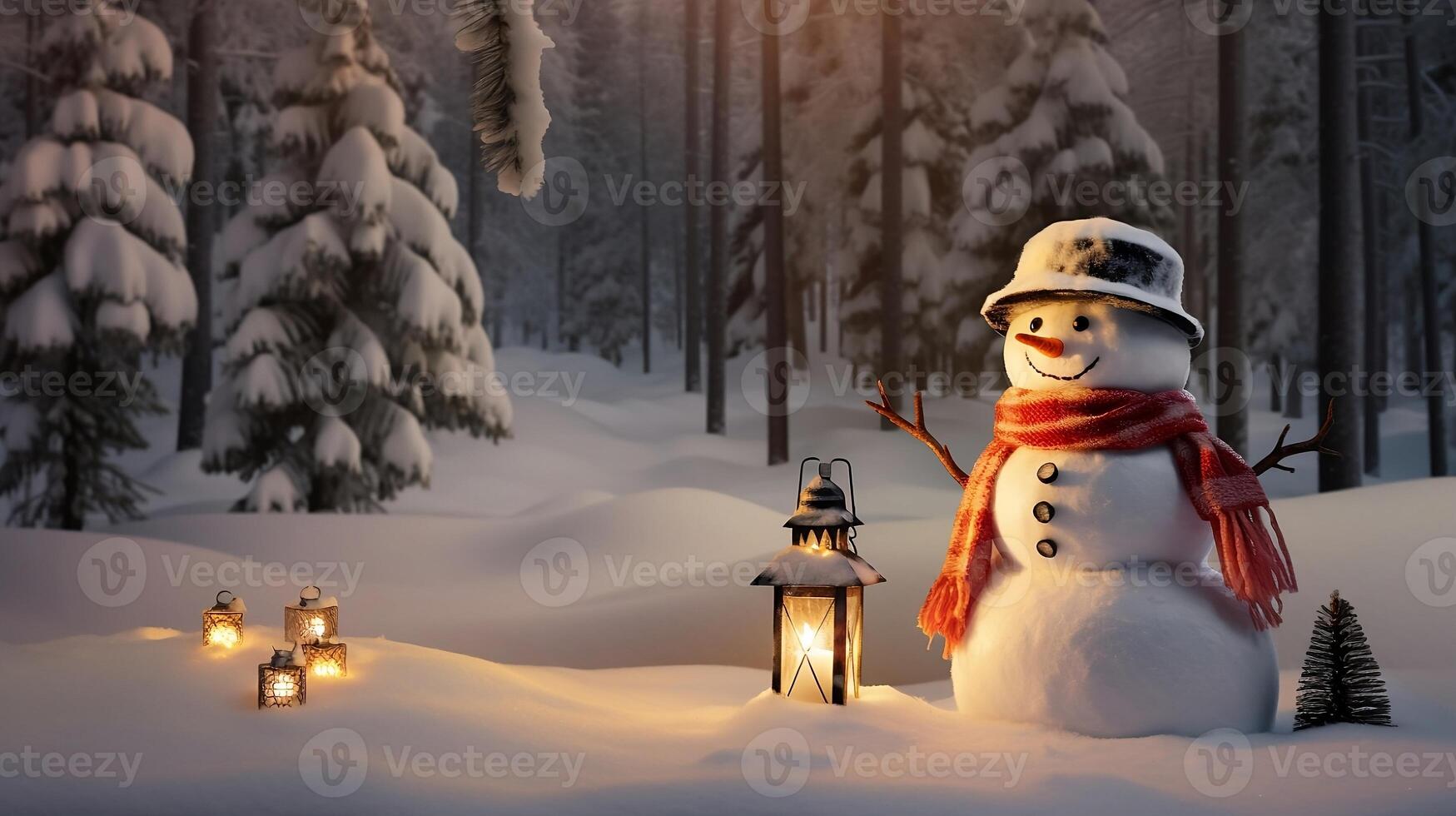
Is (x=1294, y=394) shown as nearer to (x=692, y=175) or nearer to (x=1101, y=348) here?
(x=692, y=175)

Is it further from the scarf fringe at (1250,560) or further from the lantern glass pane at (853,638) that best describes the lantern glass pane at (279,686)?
the scarf fringe at (1250,560)

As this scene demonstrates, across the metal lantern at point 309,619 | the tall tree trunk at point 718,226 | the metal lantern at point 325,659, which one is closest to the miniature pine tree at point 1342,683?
the metal lantern at point 325,659

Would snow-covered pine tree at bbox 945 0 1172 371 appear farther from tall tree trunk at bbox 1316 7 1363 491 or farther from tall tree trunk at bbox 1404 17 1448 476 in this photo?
tall tree trunk at bbox 1316 7 1363 491

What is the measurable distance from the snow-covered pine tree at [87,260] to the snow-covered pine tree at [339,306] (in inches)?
35.6

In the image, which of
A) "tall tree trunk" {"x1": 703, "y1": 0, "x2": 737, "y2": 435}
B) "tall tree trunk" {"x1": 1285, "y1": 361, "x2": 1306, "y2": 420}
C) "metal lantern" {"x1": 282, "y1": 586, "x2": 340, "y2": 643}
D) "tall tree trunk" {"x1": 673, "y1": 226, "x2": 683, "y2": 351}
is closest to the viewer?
"metal lantern" {"x1": 282, "y1": 586, "x2": 340, "y2": 643}

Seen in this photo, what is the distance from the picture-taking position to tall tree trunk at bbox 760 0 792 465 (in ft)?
59.4

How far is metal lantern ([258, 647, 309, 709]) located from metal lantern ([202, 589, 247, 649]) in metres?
0.99

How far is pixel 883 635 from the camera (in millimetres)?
7621

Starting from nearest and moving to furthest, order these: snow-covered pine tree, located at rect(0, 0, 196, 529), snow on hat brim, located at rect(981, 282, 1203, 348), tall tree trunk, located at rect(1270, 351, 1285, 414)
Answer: snow on hat brim, located at rect(981, 282, 1203, 348)
snow-covered pine tree, located at rect(0, 0, 196, 529)
tall tree trunk, located at rect(1270, 351, 1285, 414)

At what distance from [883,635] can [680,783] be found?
3491 millimetres

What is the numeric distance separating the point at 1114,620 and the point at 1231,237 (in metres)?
9.59

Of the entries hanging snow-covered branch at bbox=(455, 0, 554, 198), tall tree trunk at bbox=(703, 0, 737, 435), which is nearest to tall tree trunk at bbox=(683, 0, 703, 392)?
tall tree trunk at bbox=(703, 0, 737, 435)

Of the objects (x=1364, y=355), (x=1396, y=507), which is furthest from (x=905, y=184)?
(x=1396, y=507)

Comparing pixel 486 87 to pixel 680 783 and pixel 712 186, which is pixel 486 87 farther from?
pixel 712 186
